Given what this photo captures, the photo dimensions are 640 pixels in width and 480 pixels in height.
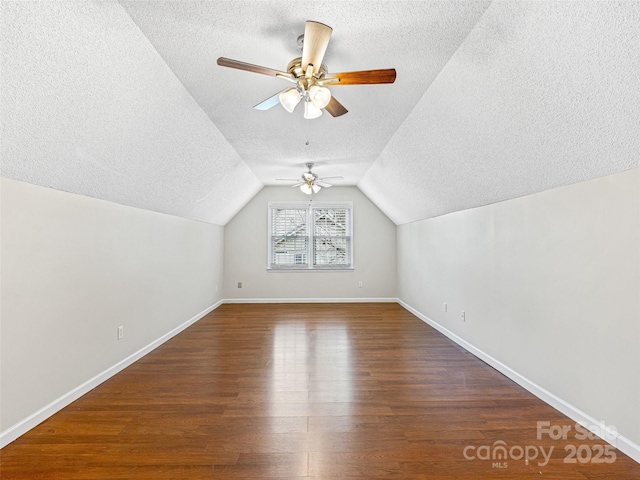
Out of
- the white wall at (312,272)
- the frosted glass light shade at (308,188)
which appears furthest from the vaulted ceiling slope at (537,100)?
the white wall at (312,272)

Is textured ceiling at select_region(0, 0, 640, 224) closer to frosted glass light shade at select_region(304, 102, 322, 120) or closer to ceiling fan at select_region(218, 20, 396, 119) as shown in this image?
ceiling fan at select_region(218, 20, 396, 119)

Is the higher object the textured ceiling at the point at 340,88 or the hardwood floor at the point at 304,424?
the textured ceiling at the point at 340,88

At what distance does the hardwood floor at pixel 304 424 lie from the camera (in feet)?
5.50

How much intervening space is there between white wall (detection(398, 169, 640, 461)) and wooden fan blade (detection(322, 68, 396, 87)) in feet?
5.04

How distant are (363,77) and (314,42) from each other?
35 cm

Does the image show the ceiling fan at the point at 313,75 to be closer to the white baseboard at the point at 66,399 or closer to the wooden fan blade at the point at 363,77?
the wooden fan blade at the point at 363,77

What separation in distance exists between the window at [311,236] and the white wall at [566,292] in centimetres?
315

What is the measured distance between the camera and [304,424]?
6.81 feet

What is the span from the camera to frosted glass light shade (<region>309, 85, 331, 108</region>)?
1.81 meters

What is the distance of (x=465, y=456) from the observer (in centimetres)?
177

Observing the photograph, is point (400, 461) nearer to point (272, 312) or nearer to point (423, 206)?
point (423, 206)

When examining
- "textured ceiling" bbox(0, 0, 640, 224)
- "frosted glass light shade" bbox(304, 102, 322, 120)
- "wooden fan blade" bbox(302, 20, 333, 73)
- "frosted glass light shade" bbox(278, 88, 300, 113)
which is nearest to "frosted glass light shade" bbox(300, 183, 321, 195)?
"textured ceiling" bbox(0, 0, 640, 224)

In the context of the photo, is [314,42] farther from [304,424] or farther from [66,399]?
[66,399]

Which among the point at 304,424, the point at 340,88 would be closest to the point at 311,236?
the point at 340,88
